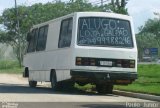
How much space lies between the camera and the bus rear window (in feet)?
71.5

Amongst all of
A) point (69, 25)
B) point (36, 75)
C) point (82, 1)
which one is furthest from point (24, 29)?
point (69, 25)

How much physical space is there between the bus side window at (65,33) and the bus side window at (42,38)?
247cm

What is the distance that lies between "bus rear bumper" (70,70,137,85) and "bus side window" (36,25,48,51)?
4.59 m

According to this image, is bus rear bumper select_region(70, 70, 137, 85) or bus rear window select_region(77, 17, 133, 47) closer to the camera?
bus rear bumper select_region(70, 70, 137, 85)

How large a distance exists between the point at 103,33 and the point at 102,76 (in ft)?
5.77

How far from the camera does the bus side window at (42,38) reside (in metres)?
25.9

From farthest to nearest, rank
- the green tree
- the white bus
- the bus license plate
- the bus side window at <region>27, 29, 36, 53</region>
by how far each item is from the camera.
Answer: the green tree → the bus side window at <region>27, 29, 36, 53</region> → the bus license plate → the white bus

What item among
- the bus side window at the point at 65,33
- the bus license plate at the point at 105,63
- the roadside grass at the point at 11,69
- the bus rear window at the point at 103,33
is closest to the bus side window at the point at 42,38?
the bus side window at the point at 65,33

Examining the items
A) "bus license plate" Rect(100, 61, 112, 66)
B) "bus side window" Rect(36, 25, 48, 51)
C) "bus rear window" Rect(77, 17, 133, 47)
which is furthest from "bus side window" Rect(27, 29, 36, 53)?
"bus license plate" Rect(100, 61, 112, 66)

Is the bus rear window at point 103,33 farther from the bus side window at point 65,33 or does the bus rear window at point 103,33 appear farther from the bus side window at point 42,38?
the bus side window at point 42,38

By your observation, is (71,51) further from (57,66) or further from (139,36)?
(139,36)

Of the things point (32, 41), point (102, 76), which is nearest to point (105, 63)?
point (102, 76)

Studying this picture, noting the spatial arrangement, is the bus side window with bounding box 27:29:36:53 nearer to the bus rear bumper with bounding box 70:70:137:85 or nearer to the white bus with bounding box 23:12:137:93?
the white bus with bounding box 23:12:137:93

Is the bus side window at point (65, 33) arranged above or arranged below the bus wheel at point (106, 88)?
above
